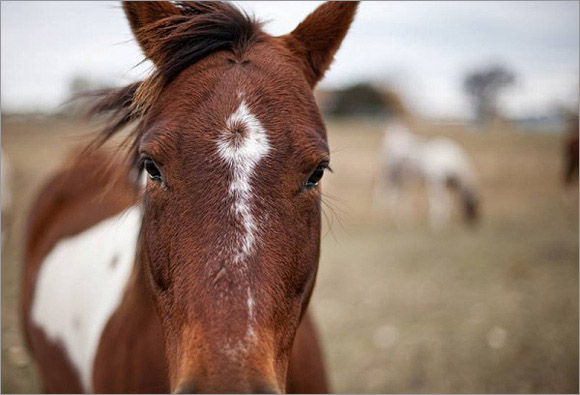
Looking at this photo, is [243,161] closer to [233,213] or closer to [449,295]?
[233,213]

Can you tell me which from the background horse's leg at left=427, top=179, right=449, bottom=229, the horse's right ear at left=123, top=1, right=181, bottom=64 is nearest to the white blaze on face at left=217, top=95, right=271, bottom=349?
the horse's right ear at left=123, top=1, right=181, bottom=64

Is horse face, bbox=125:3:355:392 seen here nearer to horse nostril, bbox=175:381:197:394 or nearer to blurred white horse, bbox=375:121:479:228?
horse nostril, bbox=175:381:197:394

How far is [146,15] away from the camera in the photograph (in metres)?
1.92

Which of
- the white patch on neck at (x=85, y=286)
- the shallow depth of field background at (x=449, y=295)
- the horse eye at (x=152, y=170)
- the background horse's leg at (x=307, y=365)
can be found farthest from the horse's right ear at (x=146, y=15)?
the background horse's leg at (x=307, y=365)

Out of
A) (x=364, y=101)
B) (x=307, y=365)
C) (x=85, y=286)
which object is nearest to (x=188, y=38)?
(x=307, y=365)

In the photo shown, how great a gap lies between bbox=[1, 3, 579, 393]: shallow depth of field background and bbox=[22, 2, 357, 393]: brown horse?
0.41 m

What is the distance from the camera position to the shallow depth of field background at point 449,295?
4.38m

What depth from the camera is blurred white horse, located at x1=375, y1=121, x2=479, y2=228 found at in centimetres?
1336

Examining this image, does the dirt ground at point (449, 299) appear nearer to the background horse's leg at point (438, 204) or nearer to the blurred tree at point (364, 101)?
the background horse's leg at point (438, 204)

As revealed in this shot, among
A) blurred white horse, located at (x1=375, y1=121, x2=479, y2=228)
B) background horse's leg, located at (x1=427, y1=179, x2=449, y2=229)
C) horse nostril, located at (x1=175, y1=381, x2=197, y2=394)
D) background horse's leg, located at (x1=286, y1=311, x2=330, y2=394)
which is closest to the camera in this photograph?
horse nostril, located at (x1=175, y1=381, x2=197, y2=394)

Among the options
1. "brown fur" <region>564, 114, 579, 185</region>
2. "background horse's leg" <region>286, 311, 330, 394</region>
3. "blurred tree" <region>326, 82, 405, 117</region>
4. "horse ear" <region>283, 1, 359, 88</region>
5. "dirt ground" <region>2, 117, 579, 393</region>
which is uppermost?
"horse ear" <region>283, 1, 359, 88</region>

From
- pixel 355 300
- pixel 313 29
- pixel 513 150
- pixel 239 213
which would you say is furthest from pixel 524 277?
pixel 513 150

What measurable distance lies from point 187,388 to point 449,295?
635 centimetres

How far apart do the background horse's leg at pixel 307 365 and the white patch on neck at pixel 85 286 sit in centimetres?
102
